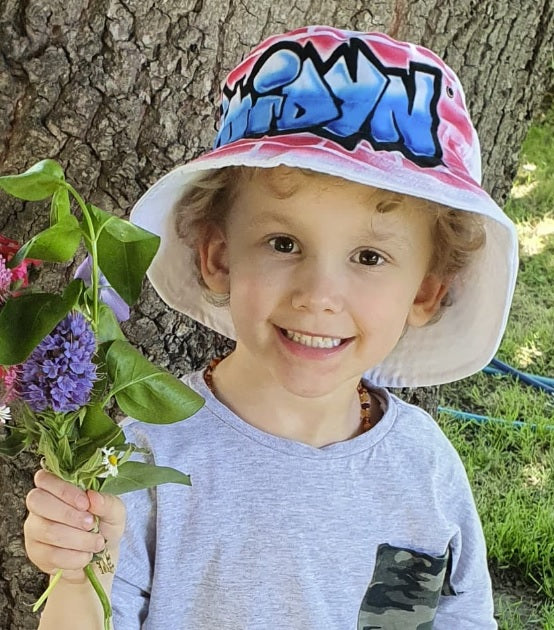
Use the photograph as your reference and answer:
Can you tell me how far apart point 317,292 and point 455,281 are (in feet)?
1.11

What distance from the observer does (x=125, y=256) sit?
39.9 inches

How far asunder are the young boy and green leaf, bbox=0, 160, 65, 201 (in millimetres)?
289

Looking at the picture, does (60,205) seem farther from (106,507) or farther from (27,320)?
(106,507)

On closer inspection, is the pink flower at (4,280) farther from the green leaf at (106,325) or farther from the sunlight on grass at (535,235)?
the sunlight on grass at (535,235)

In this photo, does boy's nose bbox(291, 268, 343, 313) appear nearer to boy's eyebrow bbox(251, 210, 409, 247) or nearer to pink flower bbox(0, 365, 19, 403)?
boy's eyebrow bbox(251, 210, 409, 247)

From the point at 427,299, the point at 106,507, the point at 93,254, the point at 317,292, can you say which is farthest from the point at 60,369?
the point at 427,299

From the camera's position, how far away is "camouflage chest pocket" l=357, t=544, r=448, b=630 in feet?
4.74

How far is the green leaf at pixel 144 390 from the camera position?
1.04 metres

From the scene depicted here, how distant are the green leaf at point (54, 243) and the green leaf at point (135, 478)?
0.29 m

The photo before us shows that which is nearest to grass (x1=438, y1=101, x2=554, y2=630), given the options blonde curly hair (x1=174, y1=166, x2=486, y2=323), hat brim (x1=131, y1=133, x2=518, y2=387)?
hat brim (x1=131, y1=133, x2=518, y2=387)

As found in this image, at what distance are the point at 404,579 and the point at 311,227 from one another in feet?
1.99

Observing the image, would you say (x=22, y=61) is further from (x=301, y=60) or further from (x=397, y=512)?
(x=397, y=512)

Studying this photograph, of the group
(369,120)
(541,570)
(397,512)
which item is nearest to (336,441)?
(397,512)

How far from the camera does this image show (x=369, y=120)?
117 centimetres
